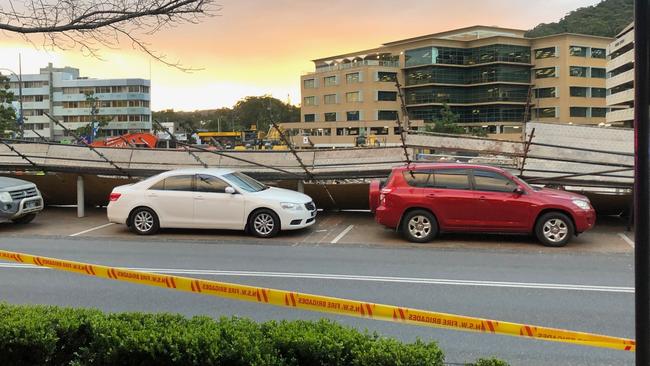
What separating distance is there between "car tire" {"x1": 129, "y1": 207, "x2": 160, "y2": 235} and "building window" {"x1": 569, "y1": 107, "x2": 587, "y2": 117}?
7893 centimetres

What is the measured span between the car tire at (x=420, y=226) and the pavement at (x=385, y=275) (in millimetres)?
249

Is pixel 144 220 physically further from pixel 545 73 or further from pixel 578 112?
pixel 545 73

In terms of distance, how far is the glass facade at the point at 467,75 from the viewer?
8275 cm

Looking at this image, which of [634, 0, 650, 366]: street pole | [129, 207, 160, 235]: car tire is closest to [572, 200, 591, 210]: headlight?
[129, 207, 160, 235]: car tire

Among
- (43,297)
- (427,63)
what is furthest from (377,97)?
(43,297)

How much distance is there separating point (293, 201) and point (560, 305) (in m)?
6.51

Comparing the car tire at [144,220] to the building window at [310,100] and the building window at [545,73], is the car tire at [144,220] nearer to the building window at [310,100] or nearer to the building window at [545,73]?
the building window at [545,73]

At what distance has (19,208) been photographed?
13258mm

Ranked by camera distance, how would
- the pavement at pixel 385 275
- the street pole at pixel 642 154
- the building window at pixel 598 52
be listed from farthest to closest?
the building window at pixel 598 52, the pavement at pixel 385 275, the street pole at pixel 642 154

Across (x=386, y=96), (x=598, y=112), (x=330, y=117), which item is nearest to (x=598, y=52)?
(x=598, y=112)

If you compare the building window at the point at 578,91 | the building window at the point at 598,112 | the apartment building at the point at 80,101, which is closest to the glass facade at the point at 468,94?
the building window at the point at 578,91

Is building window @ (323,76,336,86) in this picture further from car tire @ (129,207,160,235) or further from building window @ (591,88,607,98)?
car tire @ (129,207,160,235)

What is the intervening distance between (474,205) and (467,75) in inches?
3155

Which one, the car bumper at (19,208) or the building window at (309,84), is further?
the building window at (309,84)
